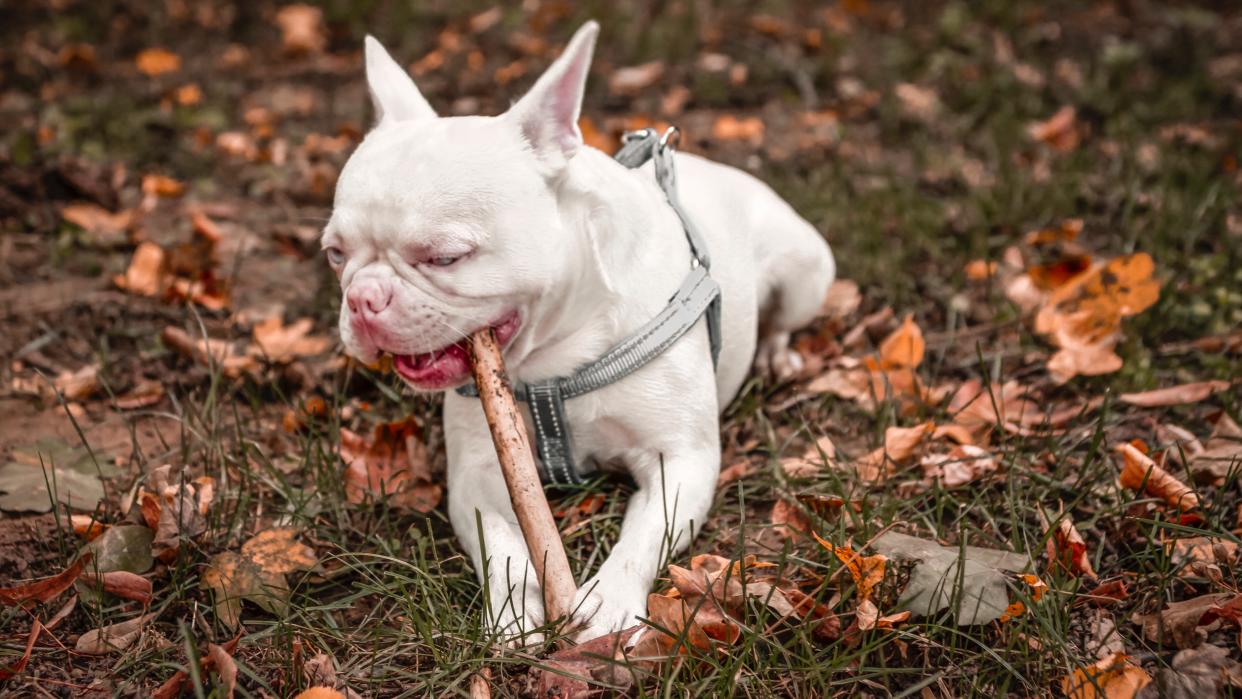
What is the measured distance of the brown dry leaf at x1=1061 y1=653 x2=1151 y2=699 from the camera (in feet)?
5.97

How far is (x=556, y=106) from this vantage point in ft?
6.77

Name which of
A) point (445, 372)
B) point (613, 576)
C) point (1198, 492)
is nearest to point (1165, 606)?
point (1198, 492)

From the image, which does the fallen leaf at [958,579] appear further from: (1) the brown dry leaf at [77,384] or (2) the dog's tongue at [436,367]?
(1) the brown dry leaf at [77,384]

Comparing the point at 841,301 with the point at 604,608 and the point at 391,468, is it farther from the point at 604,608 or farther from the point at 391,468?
the point at 604,608

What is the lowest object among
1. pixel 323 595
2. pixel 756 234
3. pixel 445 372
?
pixel 323 595

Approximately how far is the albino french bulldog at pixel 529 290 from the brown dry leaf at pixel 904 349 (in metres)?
0.60

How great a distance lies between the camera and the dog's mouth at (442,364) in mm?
2145

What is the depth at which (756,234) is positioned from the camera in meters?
3.16

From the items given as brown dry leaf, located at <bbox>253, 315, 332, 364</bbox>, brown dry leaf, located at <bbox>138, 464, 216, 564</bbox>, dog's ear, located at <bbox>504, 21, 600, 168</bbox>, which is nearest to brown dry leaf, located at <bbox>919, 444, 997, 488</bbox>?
dog's ear, located at <bbox>504, 21, 600, 168</bbox>

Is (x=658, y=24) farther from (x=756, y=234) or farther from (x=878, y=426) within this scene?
(x=878, y=426)

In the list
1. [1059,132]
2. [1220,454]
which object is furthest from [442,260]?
[1059,132]

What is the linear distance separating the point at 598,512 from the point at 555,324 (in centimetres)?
58

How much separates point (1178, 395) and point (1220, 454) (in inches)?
13.0

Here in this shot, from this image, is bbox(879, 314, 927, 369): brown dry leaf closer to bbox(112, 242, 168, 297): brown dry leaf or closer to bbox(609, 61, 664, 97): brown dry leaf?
bbox(112, 242, 168, 297): brown dry leaf
